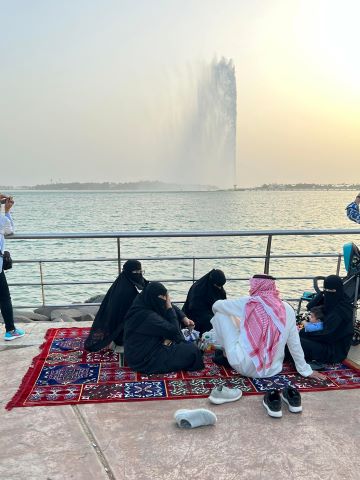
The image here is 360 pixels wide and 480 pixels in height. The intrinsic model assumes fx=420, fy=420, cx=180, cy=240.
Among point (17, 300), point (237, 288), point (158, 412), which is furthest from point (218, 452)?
point (17, 300)

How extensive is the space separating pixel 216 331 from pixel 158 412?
44.0 inches

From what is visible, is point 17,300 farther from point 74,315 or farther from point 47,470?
point 47,470

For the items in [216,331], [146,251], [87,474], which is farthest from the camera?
[146,251]

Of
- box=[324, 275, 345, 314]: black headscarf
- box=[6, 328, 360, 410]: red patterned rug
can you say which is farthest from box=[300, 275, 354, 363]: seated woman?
box=[6, 328, 360, 410]: red patterned rug

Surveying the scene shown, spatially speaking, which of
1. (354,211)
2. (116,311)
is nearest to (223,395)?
(116,311)

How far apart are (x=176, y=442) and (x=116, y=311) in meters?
1.89

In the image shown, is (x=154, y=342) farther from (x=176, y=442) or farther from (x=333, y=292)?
(x=333, y=292)

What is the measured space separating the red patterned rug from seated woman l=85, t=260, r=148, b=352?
166mm

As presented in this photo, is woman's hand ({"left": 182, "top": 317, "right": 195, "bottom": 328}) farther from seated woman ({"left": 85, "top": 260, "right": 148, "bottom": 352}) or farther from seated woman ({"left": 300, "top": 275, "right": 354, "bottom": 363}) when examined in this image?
seated woman ({"left": 300, "top": 275, "right": 354, "bottom": 363})

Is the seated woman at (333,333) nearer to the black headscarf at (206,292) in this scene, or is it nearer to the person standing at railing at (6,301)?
the black headscarf at (206,292)

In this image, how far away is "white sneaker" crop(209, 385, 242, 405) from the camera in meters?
3.35

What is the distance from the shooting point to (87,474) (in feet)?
8.37

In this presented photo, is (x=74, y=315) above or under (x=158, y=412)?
under

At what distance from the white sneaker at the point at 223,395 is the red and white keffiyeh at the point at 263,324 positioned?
1.37ft
